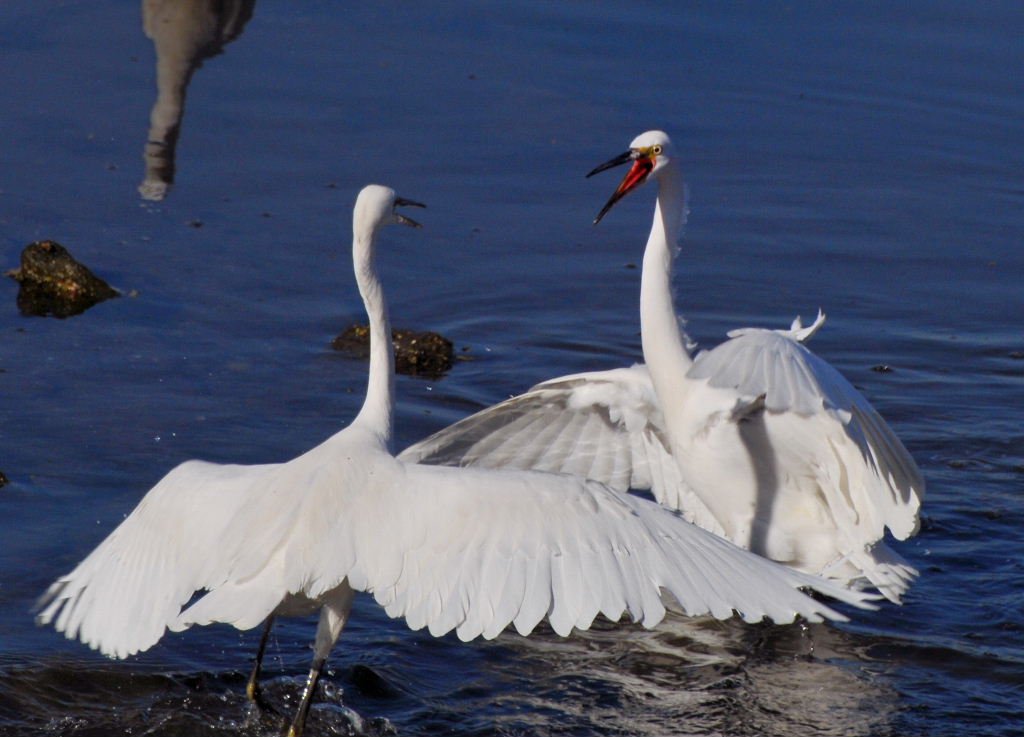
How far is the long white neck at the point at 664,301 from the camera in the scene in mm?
7703

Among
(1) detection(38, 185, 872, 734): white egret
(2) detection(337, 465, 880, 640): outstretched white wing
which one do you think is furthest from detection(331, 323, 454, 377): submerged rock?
(2) detection(337, 465, 880, 640): outstretched white wing

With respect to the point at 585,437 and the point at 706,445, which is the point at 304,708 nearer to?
the point at 706,445

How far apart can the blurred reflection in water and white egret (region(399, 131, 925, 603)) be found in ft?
15.7

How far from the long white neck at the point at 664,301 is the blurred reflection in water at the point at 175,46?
5.13m

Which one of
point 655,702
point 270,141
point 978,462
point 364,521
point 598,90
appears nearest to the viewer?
point 364,521

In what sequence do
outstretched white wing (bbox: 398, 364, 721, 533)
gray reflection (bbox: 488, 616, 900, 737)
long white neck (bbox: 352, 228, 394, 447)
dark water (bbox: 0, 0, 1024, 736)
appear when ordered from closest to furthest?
1. long white neck (bbox: 352, 228, 394, 447)
2. gray reflection (bbox: 488, 616, 900, 737)
3. dark water (bbox: 0, 0, 1024, 736)
4. outstretched white wing (bbox: 398, 364, 721, 533)

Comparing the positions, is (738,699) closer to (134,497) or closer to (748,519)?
(748,519)

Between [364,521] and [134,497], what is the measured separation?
243cm

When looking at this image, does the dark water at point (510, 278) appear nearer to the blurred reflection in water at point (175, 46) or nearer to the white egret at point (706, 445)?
the blurred reflection in water at point (175, 46)

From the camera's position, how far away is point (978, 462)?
9.00 m

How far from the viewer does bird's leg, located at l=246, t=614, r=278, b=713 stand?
6.45 metres

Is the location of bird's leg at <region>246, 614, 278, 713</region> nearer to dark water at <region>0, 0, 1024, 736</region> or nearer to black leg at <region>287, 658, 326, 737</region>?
dark water at <region>0, 0, 1024, 736</region>

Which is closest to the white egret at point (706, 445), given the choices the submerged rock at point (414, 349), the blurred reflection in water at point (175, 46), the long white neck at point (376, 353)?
the long white neck at point (376, 353)

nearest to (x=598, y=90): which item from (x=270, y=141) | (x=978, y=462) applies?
(x=270, y=141)
